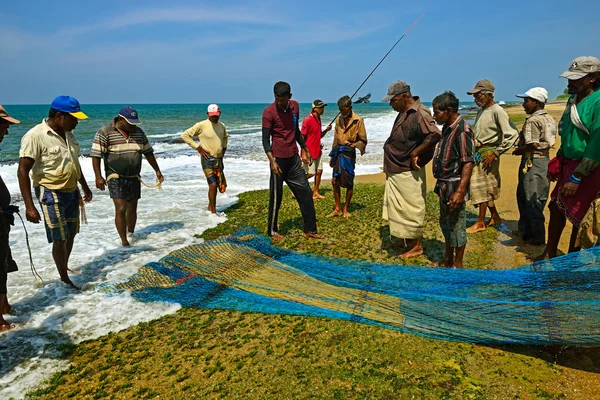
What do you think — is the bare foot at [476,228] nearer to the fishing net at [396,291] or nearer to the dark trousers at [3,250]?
the fishing net at [396,291]

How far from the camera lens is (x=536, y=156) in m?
5.71

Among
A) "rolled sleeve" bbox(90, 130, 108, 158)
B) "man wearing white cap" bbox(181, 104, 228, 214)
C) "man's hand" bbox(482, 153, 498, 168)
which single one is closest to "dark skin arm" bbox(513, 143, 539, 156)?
"man's hand" bbox(482, 153, 498, 168)

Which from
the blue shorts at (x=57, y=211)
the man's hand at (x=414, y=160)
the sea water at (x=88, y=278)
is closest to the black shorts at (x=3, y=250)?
the sea water at (x=88, y=278)

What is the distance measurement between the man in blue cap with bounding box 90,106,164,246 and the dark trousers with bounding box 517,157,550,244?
5.47 metres

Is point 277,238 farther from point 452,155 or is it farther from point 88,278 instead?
point 452,155

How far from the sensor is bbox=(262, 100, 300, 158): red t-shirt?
5.97m

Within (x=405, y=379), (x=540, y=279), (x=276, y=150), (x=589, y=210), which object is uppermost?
(x=276, y=150)

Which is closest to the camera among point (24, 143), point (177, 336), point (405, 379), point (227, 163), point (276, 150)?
point (405, 379)

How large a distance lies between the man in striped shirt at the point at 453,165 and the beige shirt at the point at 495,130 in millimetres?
1846

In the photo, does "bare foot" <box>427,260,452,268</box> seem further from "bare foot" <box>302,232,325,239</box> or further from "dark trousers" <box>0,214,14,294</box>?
"dark trousers" <box>0,214,14,294</box>

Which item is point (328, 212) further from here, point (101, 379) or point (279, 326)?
point (101, 379)

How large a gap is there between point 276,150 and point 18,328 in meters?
3.74

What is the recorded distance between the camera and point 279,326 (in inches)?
149

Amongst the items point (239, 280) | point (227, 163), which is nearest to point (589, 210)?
point (239, 280)
